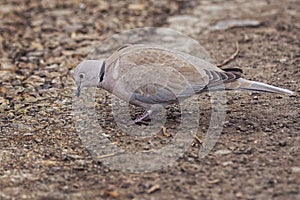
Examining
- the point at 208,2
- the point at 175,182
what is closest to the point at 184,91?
the point at 175,182

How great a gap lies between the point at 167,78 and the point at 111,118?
2.17ft

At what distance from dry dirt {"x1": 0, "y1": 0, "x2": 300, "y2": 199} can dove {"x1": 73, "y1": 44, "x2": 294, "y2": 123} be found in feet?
0.88

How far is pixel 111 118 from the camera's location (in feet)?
13.7

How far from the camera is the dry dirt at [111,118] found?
320 centimetres

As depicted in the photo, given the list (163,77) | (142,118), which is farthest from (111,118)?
(163,77)

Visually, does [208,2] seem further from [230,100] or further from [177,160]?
[177,160]

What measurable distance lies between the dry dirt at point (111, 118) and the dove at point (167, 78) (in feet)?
0.88

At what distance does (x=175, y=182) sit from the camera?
3205 millimetres

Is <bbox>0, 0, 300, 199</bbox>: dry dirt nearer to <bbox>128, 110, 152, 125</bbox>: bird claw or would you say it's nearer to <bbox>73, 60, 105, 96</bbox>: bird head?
<bbox>128, 110, 152, 125</bbox>: bird claw

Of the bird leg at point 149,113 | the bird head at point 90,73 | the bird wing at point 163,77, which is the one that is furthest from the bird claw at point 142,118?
the bird head at point 90,73

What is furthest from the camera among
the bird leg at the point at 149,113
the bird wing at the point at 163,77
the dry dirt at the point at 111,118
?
the bird leg at the point at 149,113

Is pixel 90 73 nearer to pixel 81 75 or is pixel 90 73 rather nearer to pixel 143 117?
pixel 81 75

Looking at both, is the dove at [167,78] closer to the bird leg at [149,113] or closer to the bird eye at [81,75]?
the bird leg at [149,113]

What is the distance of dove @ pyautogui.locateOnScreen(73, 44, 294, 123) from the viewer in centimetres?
372
